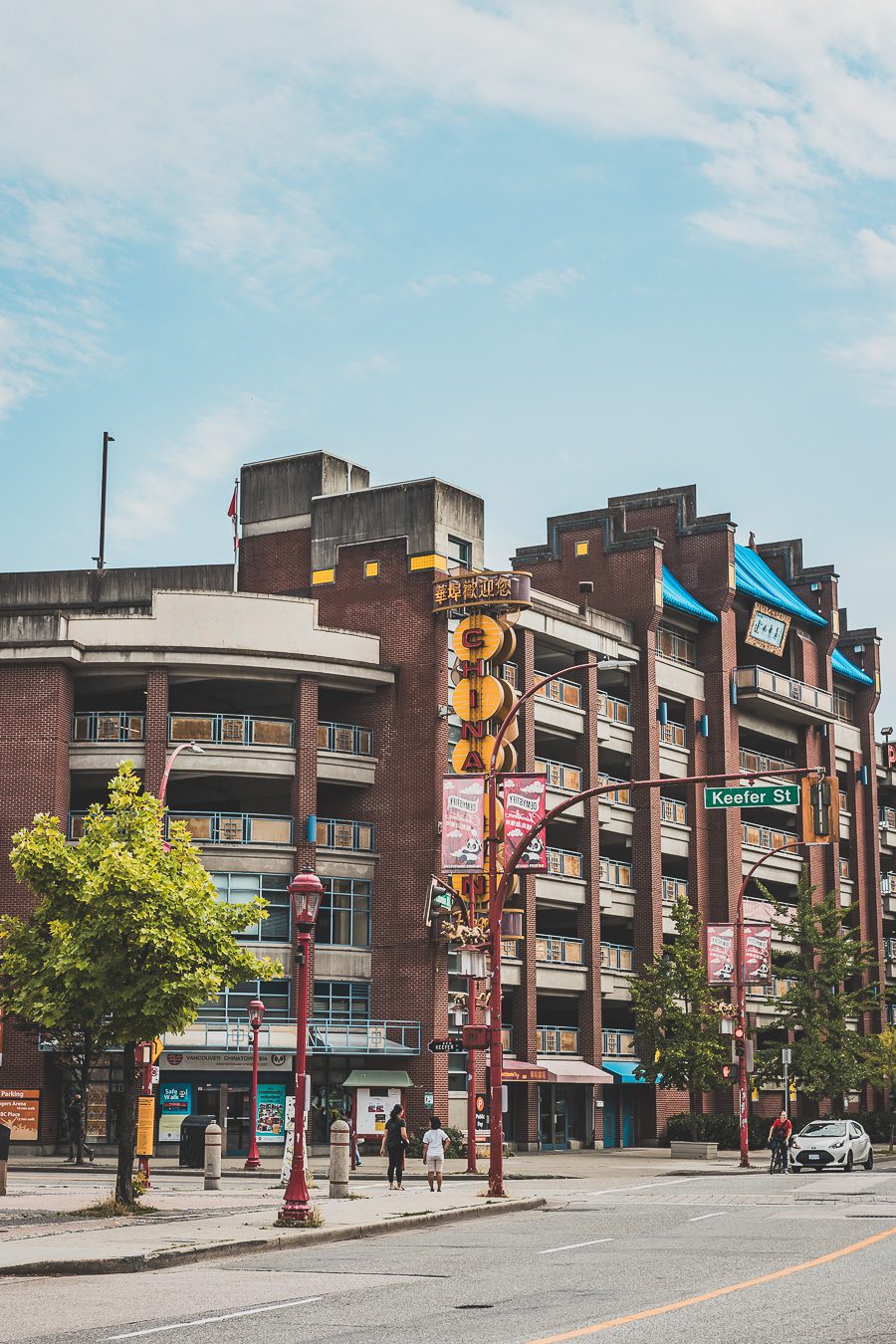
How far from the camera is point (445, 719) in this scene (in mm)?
57500

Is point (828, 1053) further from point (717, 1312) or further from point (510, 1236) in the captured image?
point (717, 1312)

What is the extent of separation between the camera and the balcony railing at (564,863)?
202 feet

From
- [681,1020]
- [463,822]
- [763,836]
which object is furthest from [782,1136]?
[763,836]

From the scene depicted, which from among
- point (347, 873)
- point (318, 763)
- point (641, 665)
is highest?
point (641, 665)

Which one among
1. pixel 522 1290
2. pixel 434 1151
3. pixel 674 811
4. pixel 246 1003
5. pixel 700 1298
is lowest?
pixel 522 1290

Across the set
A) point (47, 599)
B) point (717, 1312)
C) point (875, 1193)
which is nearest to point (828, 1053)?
point (875, 1193)

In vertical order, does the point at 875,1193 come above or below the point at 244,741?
below

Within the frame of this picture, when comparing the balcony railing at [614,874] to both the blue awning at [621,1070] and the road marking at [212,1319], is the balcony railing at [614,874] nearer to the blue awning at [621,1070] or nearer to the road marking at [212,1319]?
the blue awning at [621,1070]

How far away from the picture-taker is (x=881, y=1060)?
67875 millimetres

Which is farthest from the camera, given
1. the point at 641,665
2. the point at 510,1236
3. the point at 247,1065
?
the point at 641,665

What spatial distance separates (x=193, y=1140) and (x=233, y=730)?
16697 millimetres

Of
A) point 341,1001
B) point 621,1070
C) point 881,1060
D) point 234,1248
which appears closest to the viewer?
point 234,1248

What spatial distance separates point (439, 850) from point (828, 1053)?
1818cm

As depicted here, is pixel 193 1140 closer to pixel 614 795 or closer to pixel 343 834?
pixel 343 834
